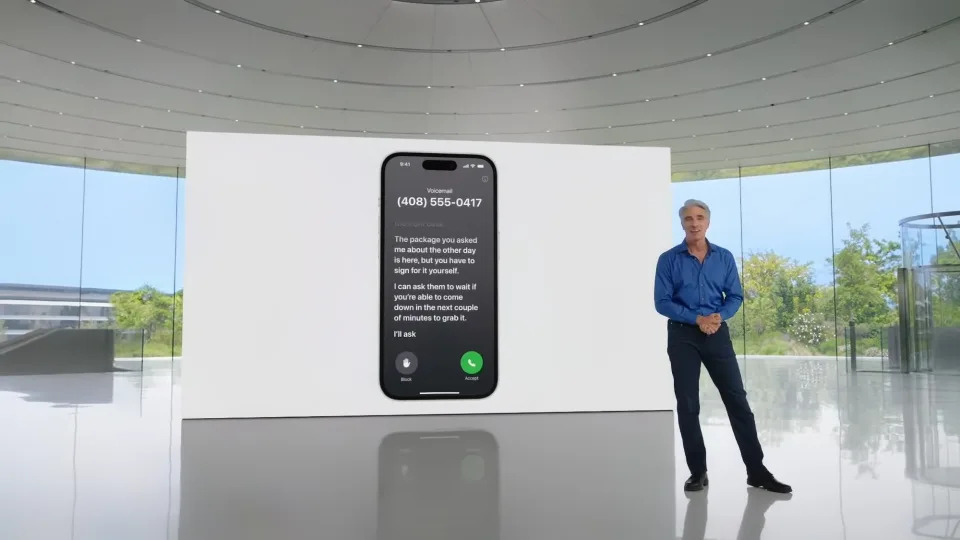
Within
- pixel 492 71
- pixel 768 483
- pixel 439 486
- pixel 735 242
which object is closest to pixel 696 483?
pixel 768 483

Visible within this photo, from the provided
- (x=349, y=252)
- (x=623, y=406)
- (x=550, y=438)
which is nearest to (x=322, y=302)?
(x=349, y=252)

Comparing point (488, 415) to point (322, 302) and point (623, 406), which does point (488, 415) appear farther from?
point (322, 302)

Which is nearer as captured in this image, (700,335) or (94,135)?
(700,335)

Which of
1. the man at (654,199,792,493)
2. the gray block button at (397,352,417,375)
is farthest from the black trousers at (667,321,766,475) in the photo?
the gray block button at (397,352,417,375)

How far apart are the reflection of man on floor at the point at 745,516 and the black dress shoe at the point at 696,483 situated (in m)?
0.11

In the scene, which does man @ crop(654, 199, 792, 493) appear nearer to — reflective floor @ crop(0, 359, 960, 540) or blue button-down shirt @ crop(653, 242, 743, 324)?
blue button-down shirt @ crop(653, 242, 743, 324)

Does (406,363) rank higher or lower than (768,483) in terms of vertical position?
higher

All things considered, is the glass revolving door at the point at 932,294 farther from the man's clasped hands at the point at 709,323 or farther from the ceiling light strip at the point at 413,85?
the man's clasped hands at the point at 709,323

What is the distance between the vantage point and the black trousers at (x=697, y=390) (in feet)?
13.3

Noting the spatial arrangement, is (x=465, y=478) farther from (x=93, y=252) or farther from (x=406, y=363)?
(x=93, y=252)

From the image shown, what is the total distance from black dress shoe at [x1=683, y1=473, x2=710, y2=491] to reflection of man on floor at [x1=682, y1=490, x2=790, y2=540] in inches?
4.3

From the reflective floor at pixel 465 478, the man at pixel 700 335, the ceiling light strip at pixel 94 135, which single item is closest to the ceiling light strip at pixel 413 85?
the reflective floor at pixel 465 478

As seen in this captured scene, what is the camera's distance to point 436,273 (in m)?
6.67

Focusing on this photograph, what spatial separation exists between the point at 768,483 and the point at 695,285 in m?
1.14
